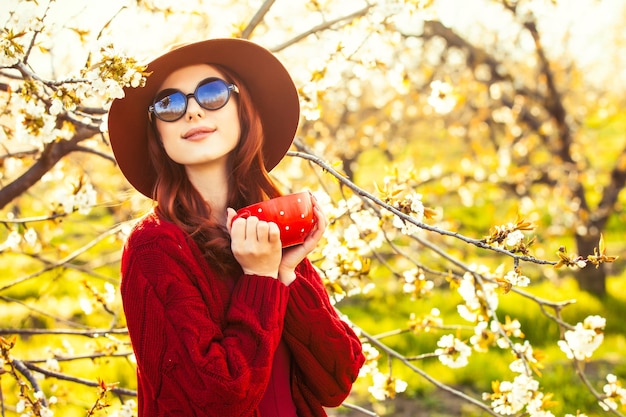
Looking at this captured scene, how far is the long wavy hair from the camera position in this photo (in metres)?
1.46

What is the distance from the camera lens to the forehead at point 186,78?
5.07 ft

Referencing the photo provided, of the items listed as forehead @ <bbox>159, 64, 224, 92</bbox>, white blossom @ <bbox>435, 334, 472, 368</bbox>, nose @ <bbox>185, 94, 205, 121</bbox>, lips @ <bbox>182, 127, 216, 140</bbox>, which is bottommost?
white blossom @ <bbox>435, 334, 472, 368</bbox>

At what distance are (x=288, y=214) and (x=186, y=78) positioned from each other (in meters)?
0.45

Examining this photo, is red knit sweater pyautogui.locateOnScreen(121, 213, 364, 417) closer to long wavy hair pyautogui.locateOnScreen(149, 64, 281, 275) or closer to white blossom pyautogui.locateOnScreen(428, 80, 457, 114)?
long wavy hair pyautogui.locateOnScreen(149, 64, 281, 275)

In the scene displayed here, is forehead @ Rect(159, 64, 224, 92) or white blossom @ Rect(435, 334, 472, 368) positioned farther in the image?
white blossom @ Rect(435, 334, 472, 368)

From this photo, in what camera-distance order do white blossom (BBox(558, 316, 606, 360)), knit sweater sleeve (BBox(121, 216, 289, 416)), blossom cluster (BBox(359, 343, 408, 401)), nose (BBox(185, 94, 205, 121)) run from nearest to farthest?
1. knit sweater sleeve (BBox(121, 216, 289, 416))
2. nose (BBox(185, 94, 205, 121))
3. white blossom (BBox(558, 316, 606, 360))
4. blossom cluster (BBox(359, 343, 408, 401))

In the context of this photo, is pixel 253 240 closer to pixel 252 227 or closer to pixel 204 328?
pixel 252 227

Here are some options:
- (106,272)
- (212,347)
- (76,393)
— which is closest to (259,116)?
(212,347)

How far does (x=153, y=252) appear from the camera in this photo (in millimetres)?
1351

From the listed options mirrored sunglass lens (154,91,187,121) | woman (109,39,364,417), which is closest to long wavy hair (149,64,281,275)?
woman (109,39,364,417)

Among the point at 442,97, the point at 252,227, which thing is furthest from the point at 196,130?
the point at 442,97

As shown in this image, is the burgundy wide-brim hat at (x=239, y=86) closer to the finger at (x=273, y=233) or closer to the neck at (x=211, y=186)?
the neck at (x=211, y=186)

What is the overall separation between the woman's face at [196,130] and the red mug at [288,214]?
21 cm

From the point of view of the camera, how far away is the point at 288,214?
1404 mm
